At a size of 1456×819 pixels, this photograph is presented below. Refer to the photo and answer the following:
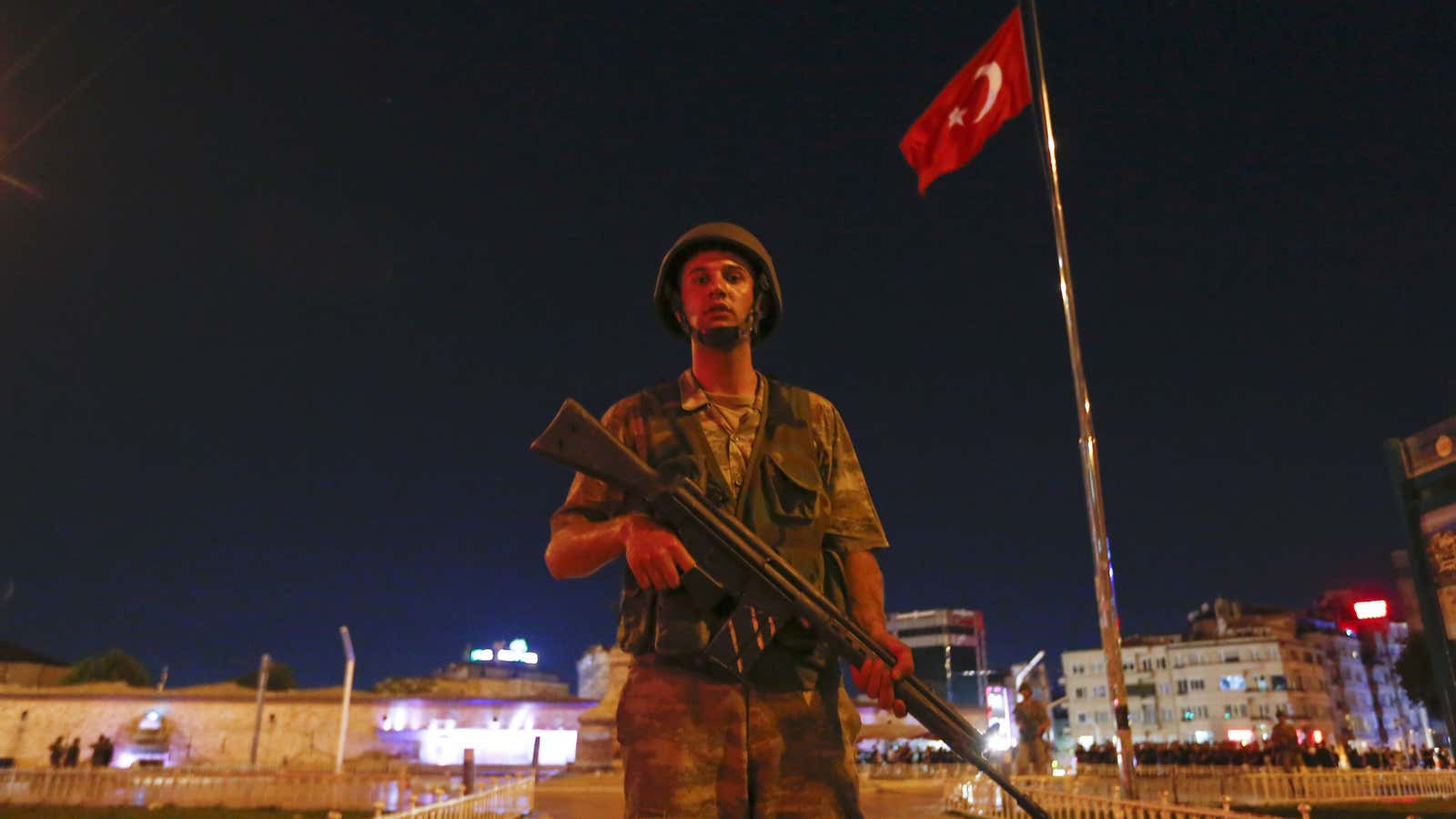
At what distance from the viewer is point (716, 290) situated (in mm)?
3498

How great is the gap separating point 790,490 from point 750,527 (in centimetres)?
22

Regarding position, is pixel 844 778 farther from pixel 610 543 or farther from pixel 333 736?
pixel 333 736

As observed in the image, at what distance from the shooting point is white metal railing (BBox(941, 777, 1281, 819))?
912 centimetres

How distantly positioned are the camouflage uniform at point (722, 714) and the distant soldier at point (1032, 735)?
1132 cm

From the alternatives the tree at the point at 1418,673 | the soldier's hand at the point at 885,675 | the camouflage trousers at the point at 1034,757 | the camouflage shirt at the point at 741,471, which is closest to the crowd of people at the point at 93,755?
the camouflage trousers at the point at 1034,757

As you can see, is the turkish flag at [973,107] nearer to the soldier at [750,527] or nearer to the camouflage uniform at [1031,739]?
the camouflage uniform at [1031,739]

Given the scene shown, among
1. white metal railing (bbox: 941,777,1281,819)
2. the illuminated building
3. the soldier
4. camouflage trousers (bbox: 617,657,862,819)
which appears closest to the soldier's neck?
the soldier

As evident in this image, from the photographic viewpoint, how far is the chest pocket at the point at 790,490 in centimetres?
325

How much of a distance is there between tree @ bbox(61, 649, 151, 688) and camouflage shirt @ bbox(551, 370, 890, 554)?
73.4m

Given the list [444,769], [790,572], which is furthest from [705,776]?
[444,769]

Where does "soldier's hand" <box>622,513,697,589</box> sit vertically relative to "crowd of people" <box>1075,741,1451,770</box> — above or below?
above

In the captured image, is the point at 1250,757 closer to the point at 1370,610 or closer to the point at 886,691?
the point at 1370,610

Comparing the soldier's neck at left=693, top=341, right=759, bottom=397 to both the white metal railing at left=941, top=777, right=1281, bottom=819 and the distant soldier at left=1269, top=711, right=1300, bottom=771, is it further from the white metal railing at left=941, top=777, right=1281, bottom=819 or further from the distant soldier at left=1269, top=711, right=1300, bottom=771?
the distant soldier at left=1269, top=711, right=1300, bottom=771

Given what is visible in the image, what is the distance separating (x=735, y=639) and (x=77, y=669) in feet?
258
